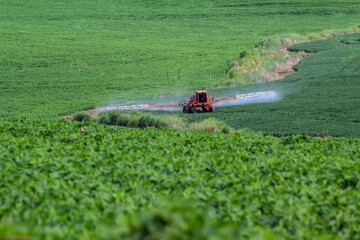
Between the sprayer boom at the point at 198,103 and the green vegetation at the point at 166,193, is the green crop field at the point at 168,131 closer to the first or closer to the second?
the green vegetation at the point at 166,193

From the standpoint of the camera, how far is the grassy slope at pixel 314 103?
95.5 feet

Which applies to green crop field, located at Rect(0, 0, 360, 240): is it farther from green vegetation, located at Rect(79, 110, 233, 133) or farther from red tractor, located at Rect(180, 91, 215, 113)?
red tractor, located at Rect(180, 91, 215, 113)

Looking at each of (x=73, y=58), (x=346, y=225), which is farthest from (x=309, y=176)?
(x=73, y=58)

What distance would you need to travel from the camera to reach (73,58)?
194 feet

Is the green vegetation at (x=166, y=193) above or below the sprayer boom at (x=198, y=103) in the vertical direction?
below

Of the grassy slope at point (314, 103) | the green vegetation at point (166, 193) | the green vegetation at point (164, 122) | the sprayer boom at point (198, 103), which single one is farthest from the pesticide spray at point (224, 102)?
the green vegetation at point (166, 193)

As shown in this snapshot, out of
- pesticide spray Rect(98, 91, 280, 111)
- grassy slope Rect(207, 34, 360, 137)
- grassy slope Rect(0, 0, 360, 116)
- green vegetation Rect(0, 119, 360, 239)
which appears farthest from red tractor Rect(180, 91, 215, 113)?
green vegetation Rect(0, 119, 360, 239)

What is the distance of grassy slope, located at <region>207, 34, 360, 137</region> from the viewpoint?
29094mm

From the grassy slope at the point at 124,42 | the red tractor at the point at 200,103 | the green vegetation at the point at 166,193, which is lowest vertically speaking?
the green vegetation at the point at 166,193

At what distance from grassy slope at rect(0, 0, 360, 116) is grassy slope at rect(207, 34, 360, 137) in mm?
10245

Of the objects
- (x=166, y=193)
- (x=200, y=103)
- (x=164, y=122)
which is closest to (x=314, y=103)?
(x=200, y=103)

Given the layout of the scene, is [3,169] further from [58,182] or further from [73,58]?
[73,58]

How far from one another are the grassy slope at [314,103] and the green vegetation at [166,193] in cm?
1366

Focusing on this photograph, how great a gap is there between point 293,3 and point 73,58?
177ft
